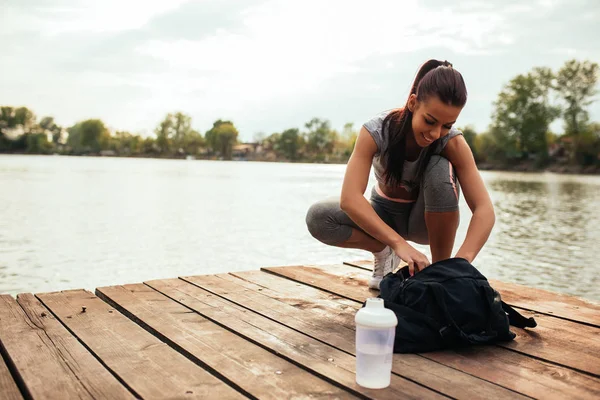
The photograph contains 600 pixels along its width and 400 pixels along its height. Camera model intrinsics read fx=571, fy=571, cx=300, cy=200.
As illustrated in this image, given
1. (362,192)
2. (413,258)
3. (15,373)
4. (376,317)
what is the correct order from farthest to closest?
(362,192) → (413,258) → (15,373) → (376,317)

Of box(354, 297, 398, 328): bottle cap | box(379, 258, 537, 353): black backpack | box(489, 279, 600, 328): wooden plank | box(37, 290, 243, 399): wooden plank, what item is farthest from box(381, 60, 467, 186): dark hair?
box(37, 290, 243, 399): wooden plank

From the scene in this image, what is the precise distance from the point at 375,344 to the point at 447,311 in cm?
53

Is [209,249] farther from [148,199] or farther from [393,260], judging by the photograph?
[148,199]

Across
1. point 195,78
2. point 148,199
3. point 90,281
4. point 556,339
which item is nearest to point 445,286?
point 556,339

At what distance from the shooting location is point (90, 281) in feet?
22.7

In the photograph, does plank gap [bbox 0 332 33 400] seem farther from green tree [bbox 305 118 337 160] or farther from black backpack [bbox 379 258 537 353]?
green tree [bbox 305 118 337 160]

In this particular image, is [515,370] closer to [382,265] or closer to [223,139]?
[382,265]

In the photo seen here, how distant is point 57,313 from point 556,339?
7.13 feet

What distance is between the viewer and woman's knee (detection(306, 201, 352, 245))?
10.5ft

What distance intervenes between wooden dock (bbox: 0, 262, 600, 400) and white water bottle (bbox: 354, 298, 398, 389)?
38 millimetres

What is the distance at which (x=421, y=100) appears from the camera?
2.52 meters

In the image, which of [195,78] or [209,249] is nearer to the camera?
[209,249]

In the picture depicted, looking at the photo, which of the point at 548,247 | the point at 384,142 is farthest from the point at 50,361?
the point at 548,247

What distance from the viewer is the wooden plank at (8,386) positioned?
1.65m
